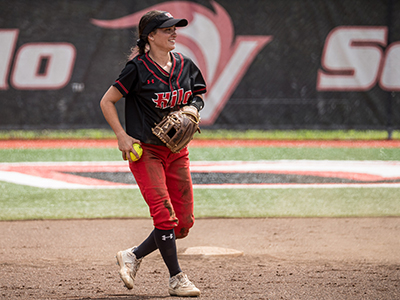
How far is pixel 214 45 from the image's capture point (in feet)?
38.5

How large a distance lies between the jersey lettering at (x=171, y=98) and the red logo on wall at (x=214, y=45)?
780cm

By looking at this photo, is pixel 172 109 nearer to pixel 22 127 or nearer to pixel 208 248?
pixel 208 248

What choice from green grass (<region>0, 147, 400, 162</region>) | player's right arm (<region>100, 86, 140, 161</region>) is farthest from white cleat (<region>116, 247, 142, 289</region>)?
green grass (<region>0, 147, 400, 162</region>)

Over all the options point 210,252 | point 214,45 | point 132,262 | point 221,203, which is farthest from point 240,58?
point 132,262

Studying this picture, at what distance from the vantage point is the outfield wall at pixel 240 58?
1162 centimetres

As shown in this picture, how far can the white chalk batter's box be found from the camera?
7762mm

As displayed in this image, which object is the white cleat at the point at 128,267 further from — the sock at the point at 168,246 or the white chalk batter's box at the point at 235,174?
the white chalk batter's box at the point at 235,174

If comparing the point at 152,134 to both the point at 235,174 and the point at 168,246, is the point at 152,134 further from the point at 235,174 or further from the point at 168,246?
the point at 235,174

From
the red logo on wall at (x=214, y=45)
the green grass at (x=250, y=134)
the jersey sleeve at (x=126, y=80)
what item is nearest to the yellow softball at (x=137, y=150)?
the jersey sleeve at (x=126, y=80)

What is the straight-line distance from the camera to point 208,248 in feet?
15.6

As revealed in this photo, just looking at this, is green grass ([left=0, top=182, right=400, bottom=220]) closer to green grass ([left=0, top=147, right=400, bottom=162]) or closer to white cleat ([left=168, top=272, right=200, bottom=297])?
green grass ([left=0, top=147, right=400, bottom=162])

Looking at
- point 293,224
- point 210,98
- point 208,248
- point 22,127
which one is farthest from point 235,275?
point 22,127

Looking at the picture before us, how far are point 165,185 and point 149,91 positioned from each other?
643mm

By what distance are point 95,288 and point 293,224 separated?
2.68m
